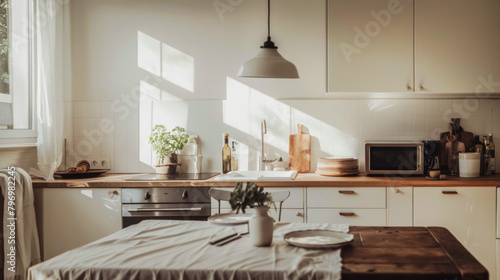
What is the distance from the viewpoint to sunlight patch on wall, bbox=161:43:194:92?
3.96 metres

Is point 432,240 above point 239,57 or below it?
below

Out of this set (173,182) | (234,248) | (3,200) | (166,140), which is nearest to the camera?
(234,248)

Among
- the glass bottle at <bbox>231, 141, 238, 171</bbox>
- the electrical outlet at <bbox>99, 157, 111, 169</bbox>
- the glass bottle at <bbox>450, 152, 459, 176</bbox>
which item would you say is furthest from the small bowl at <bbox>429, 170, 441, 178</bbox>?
the electrical outlet at <bbox>99, 157, 111, 169</bbox>

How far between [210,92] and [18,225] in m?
1.74

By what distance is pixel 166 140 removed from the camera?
149 inches

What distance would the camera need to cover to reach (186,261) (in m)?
1.65

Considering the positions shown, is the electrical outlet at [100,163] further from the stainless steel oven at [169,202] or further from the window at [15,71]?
the stainless steel oven at [169,202]

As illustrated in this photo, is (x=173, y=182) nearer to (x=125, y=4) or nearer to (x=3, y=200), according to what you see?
(x=3, y=200)

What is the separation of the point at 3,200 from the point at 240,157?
1761mm

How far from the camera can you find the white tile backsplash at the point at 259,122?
12.6 feet

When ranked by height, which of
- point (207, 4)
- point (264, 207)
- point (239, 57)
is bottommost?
point (264, 207)

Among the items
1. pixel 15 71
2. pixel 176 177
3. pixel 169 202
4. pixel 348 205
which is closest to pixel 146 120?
pixel 176 177

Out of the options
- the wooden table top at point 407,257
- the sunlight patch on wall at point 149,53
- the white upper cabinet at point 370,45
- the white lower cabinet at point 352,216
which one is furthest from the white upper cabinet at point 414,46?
the wooden table top at point 407,257

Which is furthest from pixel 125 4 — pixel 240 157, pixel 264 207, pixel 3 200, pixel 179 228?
pixel 264 207
